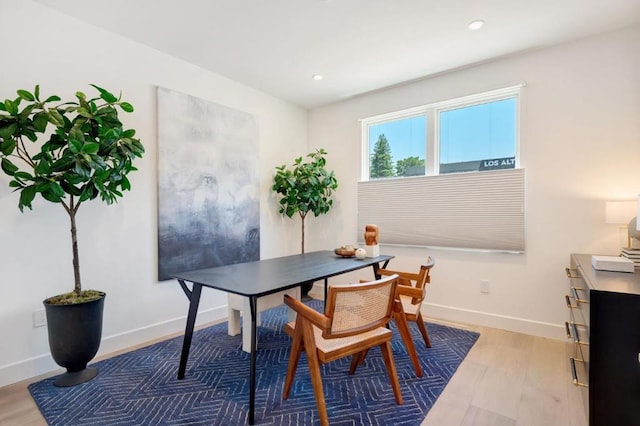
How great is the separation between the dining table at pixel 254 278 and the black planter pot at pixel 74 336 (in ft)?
2.02

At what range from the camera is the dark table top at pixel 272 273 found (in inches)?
74.9

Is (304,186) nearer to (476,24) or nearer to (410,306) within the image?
(410,306)

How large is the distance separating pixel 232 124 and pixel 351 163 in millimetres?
1592

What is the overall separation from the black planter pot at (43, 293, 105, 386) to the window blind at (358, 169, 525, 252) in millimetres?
2927

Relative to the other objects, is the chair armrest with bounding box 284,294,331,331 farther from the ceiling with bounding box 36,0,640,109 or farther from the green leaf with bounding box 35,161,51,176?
the ceiling with bounding box 36,0,640,109

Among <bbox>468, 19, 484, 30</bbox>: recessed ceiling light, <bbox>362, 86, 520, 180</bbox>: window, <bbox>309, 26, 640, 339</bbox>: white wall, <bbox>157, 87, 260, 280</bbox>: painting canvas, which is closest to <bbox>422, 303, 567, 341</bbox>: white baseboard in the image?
<bbox>309, 26, 640, 339</bbox>: white wall

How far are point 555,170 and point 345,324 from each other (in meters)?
2.54

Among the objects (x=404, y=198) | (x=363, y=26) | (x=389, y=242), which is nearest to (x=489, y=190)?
(x=404, y=198)

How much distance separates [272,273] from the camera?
2287 millimetres

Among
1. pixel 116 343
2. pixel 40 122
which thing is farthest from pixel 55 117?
pixel 116 343

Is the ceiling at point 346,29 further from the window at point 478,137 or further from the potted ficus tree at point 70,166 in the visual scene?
the potted ficus tree at point 70,166

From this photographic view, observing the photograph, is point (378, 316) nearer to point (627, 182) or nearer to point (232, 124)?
point (627, 182)

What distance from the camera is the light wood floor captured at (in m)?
1.84

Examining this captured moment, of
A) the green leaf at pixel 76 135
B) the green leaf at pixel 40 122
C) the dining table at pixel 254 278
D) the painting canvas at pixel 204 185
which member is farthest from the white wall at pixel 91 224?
the dining table at pixel 254 278
